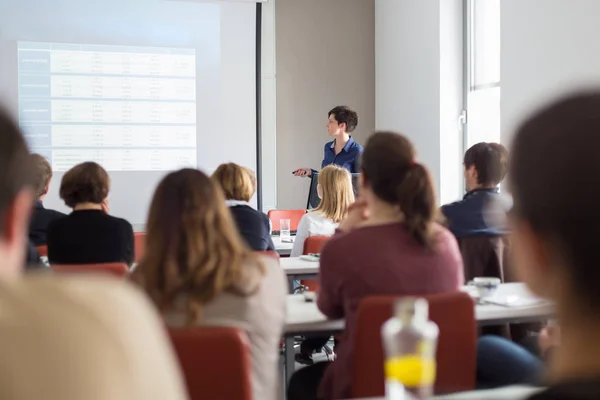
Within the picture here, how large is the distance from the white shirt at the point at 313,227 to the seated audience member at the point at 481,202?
1.00 m

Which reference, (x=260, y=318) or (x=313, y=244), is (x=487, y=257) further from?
(x=260, y=318)

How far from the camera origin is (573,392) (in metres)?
0.64

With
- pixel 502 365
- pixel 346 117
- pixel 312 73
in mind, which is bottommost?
pixel 502 365

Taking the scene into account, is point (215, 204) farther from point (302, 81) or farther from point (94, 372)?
point (302, 81)

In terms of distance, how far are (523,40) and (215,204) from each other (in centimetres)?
448

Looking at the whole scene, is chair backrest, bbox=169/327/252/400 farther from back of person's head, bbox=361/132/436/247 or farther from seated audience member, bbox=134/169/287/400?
back of person's head, bbox=361/132/436/247

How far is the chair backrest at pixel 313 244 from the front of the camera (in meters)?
4.17

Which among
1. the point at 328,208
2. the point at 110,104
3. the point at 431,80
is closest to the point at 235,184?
the point at 328,208

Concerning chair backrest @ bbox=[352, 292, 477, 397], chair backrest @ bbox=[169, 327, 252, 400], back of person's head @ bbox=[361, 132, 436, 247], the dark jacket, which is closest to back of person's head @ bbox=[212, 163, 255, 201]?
the dark jacket

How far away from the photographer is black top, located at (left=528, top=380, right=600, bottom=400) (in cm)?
63

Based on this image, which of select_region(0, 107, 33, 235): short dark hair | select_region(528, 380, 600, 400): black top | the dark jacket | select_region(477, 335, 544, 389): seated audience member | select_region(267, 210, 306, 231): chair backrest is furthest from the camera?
select_region(267, 210, 306, 231): chair backrest

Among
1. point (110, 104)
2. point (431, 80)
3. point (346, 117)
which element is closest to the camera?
point (110, 104)

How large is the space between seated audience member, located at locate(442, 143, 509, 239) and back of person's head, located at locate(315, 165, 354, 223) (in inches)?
37.8

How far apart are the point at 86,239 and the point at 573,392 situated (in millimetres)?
2931
